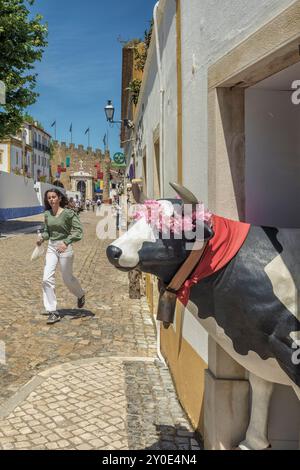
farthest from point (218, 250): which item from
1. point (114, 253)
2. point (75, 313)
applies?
point (75, 313)

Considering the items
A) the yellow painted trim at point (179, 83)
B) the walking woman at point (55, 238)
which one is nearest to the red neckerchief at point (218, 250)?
the yellow painted trim at point (179, 83)

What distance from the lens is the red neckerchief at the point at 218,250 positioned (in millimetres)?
2371

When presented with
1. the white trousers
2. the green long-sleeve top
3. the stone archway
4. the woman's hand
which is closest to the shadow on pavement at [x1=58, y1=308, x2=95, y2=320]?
the white trousers

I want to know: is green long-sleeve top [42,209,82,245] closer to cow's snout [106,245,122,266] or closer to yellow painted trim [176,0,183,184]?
yellow painted trim [176,0,183,184]

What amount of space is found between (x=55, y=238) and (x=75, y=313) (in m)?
1.38

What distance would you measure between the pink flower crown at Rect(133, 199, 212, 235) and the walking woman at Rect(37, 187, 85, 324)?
4477 millimetres

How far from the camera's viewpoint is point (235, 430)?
2947mm

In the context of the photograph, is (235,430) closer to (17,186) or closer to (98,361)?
→ (98,361)

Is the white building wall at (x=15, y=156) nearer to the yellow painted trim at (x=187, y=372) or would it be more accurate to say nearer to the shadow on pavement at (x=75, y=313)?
the shadow on pavement at (x=75, y=313)

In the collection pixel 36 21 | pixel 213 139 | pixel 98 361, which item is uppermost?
pixel 36 21

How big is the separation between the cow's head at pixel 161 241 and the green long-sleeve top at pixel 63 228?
14.7 feet

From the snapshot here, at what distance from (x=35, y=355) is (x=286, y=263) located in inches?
156

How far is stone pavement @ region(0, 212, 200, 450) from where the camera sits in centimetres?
358

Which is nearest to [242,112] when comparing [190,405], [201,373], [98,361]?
[201,373]
